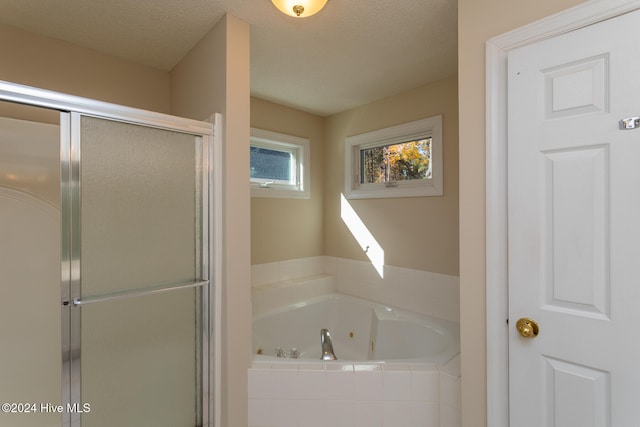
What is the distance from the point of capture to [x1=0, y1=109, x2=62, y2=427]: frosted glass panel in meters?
1.61

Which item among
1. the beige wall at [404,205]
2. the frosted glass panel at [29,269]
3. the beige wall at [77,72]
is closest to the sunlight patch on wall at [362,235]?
the beige wall at [404,205]

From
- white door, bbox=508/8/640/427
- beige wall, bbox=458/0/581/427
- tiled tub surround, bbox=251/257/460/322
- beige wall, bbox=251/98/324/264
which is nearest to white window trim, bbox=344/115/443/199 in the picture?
beige wall, bbox=251/98/324/264

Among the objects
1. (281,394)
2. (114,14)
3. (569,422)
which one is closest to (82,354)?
(281,394)

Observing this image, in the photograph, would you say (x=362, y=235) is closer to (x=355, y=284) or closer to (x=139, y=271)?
(x=355, y=284)

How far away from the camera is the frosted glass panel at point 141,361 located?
1.27m

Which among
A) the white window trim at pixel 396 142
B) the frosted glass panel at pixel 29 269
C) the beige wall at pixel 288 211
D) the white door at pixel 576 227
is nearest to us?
the white door at pixel 576 227

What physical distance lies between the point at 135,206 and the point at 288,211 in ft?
5.29

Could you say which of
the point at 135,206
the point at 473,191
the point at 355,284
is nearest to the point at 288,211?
the point at 355,284

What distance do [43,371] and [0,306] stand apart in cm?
42

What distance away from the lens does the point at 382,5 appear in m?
1.48

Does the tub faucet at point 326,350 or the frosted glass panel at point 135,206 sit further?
the tub faucet at point 326,350

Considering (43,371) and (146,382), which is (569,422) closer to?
(146,382)

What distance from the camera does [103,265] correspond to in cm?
127

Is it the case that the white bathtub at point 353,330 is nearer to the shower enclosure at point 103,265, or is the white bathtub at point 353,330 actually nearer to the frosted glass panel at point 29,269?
the shower enclosure at point 103,265
